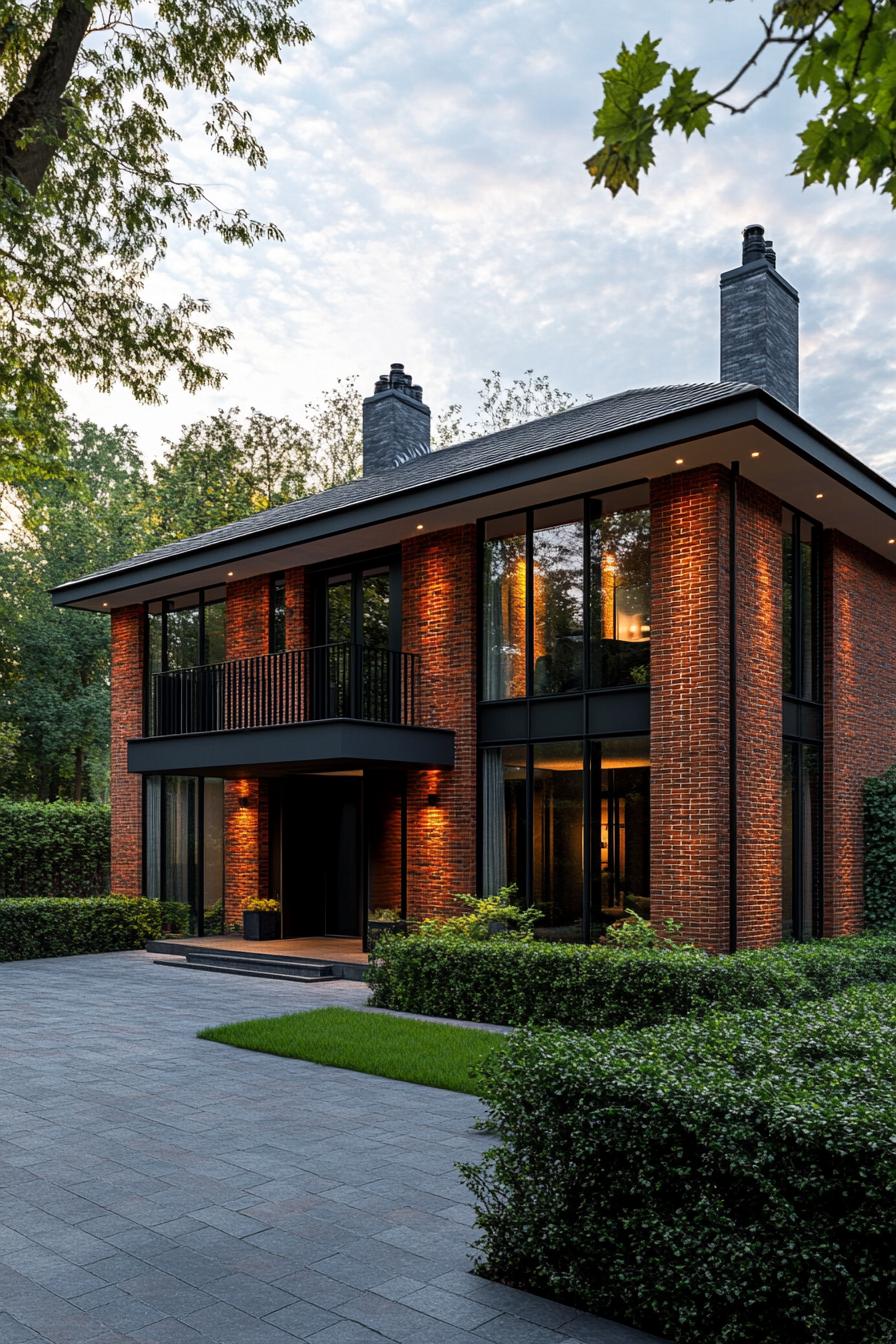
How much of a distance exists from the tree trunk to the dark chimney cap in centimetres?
1203

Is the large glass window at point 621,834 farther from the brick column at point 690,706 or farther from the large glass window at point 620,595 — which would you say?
the large glass window at point 620,595

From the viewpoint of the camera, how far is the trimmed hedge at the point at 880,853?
14.3m

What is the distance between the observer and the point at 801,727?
13695mm

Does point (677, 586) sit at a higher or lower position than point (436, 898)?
higher

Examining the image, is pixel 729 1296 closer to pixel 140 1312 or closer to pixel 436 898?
pixel 140 1312

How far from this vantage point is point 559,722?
42.8 feet

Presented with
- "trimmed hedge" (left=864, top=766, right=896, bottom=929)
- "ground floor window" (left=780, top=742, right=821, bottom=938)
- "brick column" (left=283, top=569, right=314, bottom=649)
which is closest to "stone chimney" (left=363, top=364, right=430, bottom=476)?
"brick column" (left=283, top=569, right=314, bottom=649)

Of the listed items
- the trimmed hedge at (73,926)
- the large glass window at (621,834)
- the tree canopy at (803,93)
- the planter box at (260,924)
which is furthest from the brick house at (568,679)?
the tree canopy at (803,93)

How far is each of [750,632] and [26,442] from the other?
7.85 m

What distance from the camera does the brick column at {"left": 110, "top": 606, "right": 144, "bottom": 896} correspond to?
18.7 meters

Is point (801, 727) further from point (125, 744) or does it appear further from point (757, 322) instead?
point (125, 744)

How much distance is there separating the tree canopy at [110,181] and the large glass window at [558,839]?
5.80 meters

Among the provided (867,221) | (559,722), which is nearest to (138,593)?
(559,722)

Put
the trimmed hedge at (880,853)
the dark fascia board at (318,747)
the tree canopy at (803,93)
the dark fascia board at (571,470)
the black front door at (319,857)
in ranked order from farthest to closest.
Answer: the black front door at (319,857)
the trimmed hedge at (880,853)
the dark fascia board at (318,747)
the dark fascia board at (571,470)
the tree canopy at (803,93)
